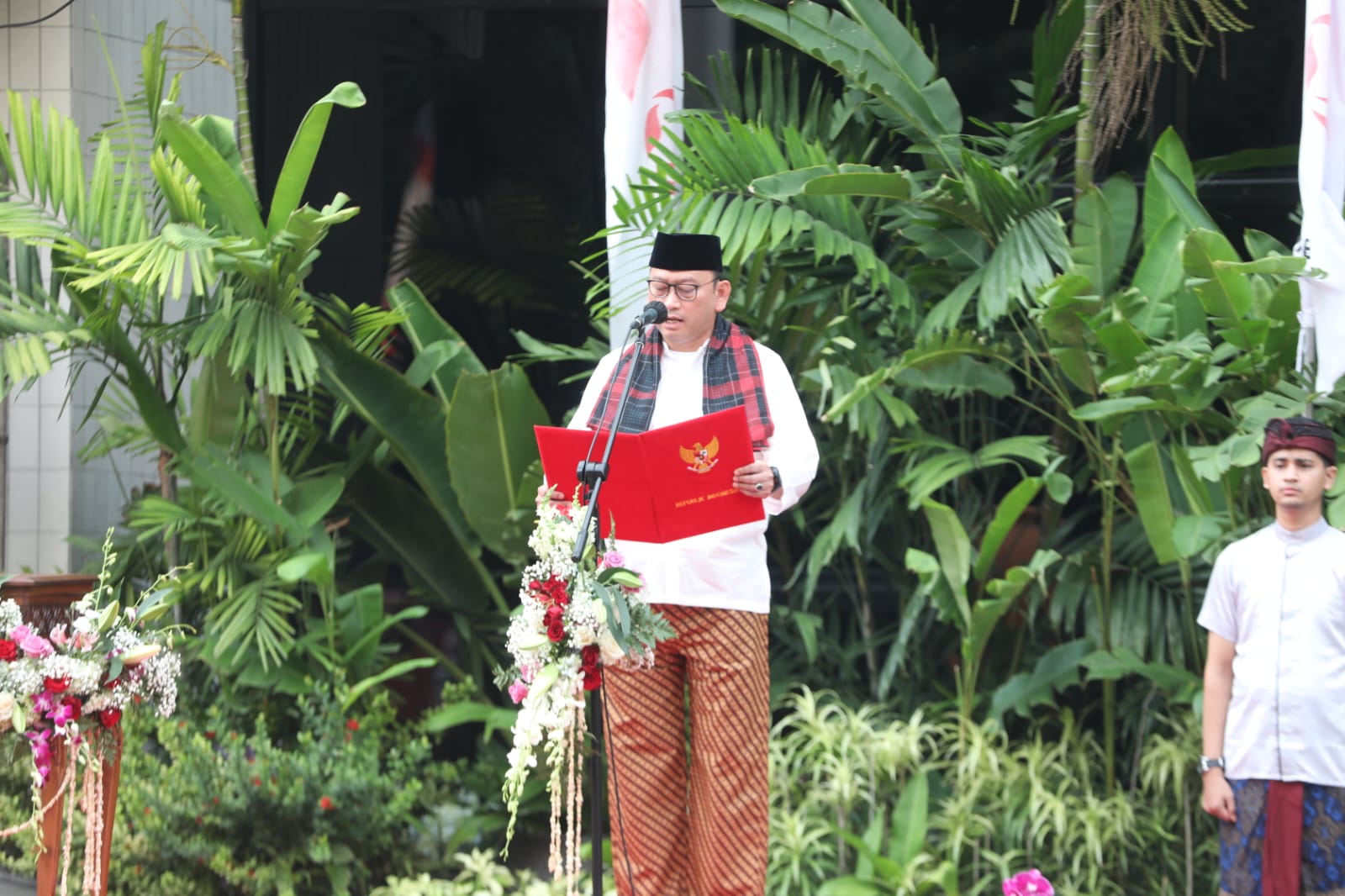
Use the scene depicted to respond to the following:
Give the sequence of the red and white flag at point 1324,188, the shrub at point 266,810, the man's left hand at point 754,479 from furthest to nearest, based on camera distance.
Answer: the shrub at point 266,810 < the red and white flag at point 1324,188 < the man's left hand at point 754,479

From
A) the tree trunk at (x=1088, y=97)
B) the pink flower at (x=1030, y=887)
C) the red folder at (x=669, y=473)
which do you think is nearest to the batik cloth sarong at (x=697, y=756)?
the red folder at (x=669, y=473)

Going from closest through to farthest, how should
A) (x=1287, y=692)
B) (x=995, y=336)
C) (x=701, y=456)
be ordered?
(x=701, y=456), (x=1287, y=692), (x=995, y=336)

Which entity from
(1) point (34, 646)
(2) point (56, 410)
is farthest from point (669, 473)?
(2) point (56, 410)

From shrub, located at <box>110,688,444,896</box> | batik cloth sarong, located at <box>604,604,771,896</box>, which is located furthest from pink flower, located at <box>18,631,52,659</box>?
batik cloth sarong, located at <box>604,604,771,896</box>

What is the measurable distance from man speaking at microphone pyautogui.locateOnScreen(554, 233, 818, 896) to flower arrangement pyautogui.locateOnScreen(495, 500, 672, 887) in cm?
40

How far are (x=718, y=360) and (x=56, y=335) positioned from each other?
7.78ft

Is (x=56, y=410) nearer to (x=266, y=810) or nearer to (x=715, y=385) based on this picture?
(x=266, y=810)

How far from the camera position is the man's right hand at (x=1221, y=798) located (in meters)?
3.81

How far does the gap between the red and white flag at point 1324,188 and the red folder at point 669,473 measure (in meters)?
1.85

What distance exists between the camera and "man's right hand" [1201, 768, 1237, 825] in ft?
12.5

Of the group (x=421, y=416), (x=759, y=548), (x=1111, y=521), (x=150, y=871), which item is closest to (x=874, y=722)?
(x=1111, y=521)

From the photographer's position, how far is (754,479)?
352cm

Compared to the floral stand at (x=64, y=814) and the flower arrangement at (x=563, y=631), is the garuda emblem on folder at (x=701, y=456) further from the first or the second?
the floral stand at (x=64, y=814)

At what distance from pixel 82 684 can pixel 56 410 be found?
2.61 metres
